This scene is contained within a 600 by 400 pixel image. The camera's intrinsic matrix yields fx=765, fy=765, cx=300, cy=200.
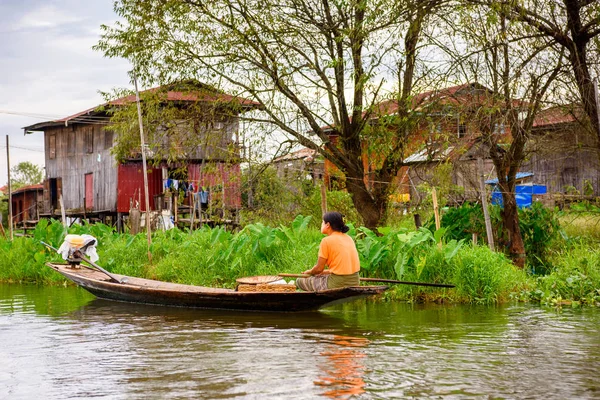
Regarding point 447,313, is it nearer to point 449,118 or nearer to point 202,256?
point 449,118

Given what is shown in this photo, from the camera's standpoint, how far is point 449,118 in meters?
13.2

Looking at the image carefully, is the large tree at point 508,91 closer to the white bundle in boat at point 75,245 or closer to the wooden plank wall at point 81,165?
the white bundle in boat at point 75,245

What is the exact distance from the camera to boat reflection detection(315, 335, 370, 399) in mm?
5961

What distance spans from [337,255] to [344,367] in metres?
2.81

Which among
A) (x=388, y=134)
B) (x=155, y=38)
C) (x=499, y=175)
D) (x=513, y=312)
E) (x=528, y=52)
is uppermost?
(x=155, y=38)

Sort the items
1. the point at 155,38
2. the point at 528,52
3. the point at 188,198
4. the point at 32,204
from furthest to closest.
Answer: the point at 32,204 → the point at 188,198 → the point at 155,38 → the point at 528,52

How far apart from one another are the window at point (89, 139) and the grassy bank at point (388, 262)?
1471cm

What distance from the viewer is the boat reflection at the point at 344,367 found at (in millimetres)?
5961

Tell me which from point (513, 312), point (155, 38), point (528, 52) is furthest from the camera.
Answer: point (155, 38)

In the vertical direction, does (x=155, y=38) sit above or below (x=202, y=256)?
above

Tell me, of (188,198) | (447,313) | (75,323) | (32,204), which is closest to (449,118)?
(447,313)

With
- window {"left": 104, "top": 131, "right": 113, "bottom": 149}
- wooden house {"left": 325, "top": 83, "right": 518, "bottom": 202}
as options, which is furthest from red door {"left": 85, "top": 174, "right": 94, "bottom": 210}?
wooden house {"left": 325, "top": 83, "right": 518, "bottom": 202}

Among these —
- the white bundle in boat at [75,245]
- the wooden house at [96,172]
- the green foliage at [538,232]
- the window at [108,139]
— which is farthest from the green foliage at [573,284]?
the window at [108,139]

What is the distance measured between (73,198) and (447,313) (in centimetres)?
2432
